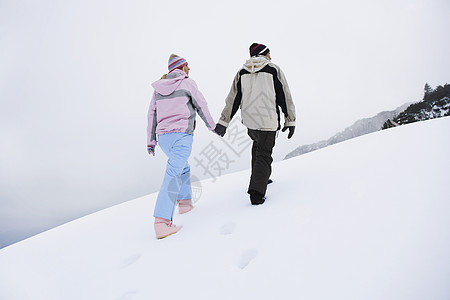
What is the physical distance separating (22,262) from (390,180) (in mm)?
3482

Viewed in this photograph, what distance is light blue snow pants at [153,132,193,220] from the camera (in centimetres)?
213

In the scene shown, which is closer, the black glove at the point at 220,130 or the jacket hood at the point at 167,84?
the jacket hood at the point at 167,84

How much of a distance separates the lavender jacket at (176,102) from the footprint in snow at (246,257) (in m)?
1.29

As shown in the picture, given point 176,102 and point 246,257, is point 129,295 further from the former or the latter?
point 176,102

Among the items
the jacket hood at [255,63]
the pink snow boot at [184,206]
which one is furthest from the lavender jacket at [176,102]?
the pink snow boot at [184,206]

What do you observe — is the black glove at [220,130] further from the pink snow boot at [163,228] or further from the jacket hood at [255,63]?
the pink snow boot at [163,228]

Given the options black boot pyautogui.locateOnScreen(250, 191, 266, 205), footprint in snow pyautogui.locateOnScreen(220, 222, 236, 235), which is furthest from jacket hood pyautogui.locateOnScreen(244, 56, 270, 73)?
footprint in snow pyautogui.locateOnScreen(220, 222, 236, 235)

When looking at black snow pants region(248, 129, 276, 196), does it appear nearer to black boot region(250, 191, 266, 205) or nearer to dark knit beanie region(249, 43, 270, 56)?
black boot region(250, 191, 266, 205)

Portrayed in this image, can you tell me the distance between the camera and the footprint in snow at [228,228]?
179 centimetres

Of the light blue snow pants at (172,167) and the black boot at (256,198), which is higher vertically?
the light blue snow pants at (172,167)

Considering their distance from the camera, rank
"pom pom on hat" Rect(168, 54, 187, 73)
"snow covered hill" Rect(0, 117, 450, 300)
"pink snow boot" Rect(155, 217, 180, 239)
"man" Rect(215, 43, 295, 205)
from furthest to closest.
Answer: "pom pom on hat" Rect(168, 54, 187, 73) → "man" Rect(215, 43, 295, 205) → "pink snow boot" Rect(155, 217, 180, 239) → "snow covered hill" Rect(0, 117, 450, 300)

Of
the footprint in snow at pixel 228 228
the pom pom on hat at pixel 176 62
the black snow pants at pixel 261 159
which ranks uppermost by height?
the pom pom on hat at pixel 176 62

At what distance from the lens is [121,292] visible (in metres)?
1.46

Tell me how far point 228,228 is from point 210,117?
116 centimetres
